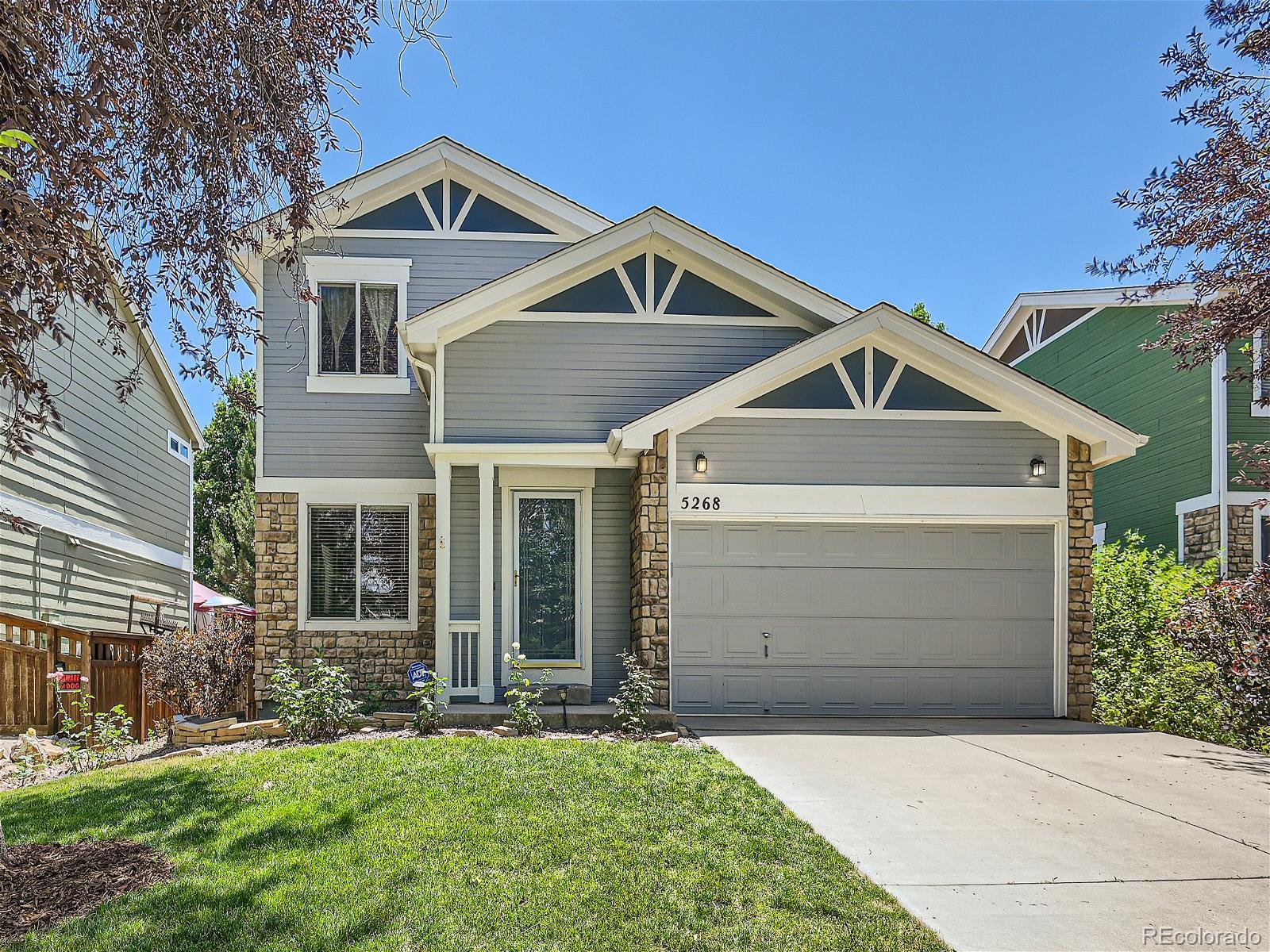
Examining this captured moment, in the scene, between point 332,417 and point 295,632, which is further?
point 332,417

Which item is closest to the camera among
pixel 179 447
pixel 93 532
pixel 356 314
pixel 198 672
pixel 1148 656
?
pixel 198 672

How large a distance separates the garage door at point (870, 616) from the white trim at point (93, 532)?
722 centimetres

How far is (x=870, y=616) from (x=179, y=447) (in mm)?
13595

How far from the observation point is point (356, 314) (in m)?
11.8

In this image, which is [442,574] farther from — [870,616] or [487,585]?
[870,616]

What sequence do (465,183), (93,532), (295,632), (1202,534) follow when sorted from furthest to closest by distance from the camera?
(1202,534)
(93,532)
(465,183)
(295,632)

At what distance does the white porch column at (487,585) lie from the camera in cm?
1002

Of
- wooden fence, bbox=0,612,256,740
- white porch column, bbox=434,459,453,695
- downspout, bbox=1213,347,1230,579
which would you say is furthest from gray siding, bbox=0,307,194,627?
downspout, bbox=1213,347,1230,579

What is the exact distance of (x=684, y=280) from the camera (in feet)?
36.7

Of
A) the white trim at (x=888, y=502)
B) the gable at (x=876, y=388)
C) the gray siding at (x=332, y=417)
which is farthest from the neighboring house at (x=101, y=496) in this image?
the gable at (x=876, y=388)

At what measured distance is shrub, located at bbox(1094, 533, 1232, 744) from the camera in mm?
10148

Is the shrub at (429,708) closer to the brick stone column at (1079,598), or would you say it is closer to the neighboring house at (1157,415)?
the brick stone column at (1079,598)

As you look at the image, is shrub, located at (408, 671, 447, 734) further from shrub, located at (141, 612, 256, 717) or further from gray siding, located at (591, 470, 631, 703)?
shrub, located at (141, 612, 256, 717)

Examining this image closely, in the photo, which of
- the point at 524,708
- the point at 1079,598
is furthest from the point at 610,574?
the point at 1079,598
